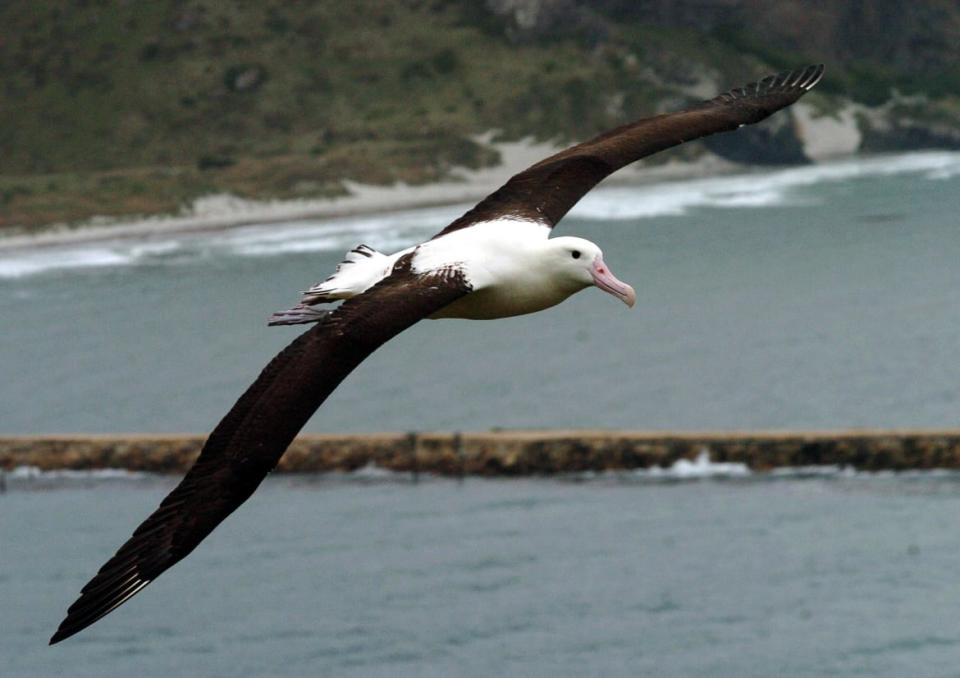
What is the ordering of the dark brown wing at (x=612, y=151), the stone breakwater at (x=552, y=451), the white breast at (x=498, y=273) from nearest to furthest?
the white breast at (x=498, y=273) < the dark brown wing at (x=612, y=151) < the stone breakwater at (x=552, y=451)

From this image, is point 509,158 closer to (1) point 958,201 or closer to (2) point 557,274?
(1) point 958,201

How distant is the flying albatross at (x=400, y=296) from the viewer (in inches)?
422

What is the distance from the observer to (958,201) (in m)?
72.7

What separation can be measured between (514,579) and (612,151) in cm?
1442

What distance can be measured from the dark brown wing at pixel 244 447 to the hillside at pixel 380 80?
5986cm

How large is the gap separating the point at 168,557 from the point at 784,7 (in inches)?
3375

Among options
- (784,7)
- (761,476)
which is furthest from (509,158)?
(761,476)

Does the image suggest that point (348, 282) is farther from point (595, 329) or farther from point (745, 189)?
point (745, 189)

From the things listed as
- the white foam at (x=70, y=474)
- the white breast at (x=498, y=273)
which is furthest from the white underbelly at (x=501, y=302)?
the white foam at (x=70, y=474)

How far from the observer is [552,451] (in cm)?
3048

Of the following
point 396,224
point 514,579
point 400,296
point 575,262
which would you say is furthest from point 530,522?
point 396,224

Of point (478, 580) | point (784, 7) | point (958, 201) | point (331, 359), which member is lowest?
point (478, 580)

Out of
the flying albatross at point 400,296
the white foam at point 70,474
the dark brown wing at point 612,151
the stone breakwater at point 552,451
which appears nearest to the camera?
the flying albatross at point 400,296

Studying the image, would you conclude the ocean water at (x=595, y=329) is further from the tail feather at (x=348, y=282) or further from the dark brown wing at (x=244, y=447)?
the dark brown wing at (x=244, y=447)
